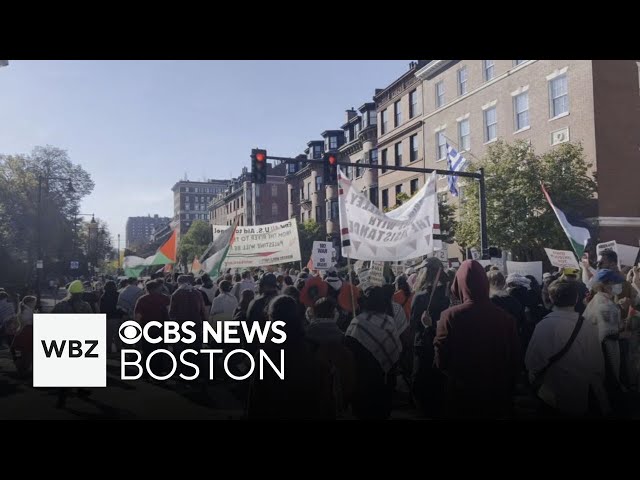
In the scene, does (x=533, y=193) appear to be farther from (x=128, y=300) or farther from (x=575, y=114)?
(x=128, y=300)

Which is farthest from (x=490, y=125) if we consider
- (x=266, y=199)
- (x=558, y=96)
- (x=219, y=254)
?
(x=266, y=199)

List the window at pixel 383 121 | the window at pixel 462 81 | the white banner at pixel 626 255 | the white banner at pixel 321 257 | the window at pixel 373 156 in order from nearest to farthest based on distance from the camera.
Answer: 1. the white banner at pixel 626 255
2. the white banner at pixel 321 257
3. the window at pixel 462 81
4. the window at pixel 383 121
5. the window at pixel 373 156

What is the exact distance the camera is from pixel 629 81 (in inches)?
837

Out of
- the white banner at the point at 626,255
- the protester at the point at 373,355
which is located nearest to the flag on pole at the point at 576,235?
the white banner at the point at 626,255

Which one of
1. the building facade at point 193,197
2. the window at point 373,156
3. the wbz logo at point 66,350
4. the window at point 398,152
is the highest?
the building facade at point 193,197

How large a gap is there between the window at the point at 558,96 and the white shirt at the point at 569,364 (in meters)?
19.9

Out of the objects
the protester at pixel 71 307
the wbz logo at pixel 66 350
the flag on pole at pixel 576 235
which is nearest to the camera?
the wbz logo at pixel 66 350

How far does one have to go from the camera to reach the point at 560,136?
2277 cm

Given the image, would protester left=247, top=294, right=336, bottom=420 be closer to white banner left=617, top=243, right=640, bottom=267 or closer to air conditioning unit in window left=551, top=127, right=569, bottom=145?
white banner left=617, top=243, right=640, bottom=267

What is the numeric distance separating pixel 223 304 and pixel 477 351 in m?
6.65

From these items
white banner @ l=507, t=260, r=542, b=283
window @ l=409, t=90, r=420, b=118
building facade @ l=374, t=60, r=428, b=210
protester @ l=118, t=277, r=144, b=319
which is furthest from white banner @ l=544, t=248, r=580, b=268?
window @ l=409, t=90, r=420, b=118

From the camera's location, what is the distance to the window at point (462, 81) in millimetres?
29675

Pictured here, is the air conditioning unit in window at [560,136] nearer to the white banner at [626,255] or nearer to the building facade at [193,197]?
the white banner at [626,255]
